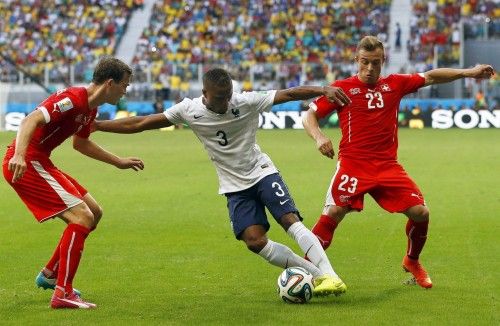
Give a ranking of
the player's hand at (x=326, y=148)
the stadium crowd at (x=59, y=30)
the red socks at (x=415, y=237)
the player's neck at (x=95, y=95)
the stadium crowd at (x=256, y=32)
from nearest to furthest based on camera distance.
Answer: the player's neck at (x=95, y=95) → the player's hand at (x=326, y=148) → the red socks at (x=415, y=237) → the stadium crowd at (x=256, y=32) → the stadium crowd at (x=59, y=30)

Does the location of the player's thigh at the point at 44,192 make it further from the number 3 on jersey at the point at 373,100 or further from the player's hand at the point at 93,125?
the number 3 on jersey at the point at 373,100

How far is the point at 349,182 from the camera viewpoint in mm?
9234

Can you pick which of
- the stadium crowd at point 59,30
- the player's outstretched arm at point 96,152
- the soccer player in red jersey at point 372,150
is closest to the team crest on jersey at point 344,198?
the soccer player in red jersey at point 372,150

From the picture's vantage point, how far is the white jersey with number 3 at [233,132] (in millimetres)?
8609

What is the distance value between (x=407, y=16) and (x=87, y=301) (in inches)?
1692

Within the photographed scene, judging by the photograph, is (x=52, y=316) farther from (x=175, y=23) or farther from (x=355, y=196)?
(x=175, y=23)

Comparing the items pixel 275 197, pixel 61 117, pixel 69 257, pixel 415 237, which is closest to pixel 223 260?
pixel 415 237

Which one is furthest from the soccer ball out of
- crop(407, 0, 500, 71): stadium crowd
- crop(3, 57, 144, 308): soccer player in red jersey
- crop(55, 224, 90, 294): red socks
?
crop(407, 0, 500, 71): stadium crowd

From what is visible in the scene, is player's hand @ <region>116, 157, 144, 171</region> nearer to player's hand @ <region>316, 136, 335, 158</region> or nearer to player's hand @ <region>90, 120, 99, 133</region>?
player's hand @ <region>90, 120, 99, 133</region>

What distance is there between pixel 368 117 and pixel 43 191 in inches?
111

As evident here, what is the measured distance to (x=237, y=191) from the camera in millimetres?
8719

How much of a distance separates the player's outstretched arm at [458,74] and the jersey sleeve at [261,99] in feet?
5.48

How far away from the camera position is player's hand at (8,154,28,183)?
7.84 metres

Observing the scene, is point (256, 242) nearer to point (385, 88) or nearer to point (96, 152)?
point (96, 152)
